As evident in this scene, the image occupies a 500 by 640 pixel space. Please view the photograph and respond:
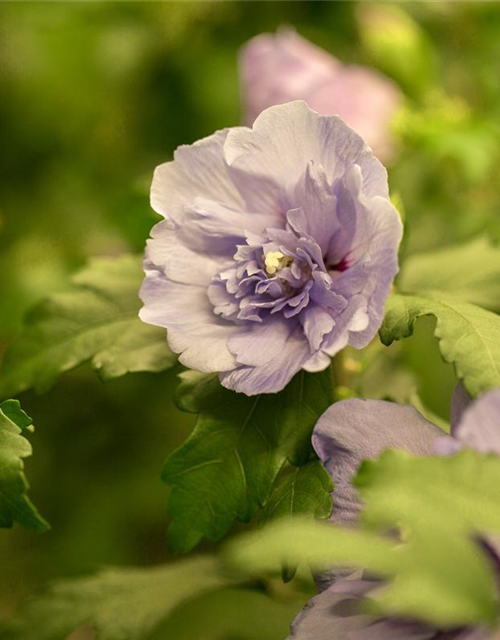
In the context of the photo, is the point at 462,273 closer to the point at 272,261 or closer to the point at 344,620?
the point at 272,261

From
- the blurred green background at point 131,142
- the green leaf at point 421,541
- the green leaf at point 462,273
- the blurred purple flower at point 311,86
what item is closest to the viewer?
the green leaf at point 421,541

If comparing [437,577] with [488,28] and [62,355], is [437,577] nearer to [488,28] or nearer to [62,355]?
[62,355]

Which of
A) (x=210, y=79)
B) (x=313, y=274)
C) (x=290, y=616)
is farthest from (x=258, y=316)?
(x=210, y=79)

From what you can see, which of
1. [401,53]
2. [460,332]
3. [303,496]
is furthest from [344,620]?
[401,53]

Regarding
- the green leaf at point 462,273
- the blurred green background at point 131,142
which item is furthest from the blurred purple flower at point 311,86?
the green leaf at point 462,273

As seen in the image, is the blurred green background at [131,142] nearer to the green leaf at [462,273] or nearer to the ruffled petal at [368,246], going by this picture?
the green leaf at [462,273]

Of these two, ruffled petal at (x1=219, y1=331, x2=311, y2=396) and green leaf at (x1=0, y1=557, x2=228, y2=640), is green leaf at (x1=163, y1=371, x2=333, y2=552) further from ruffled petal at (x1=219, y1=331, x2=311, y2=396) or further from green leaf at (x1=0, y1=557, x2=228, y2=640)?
green leaf at (x1=0, y1=557, x2=228, y2=640)

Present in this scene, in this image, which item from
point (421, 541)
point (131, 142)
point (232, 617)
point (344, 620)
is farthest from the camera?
point (131, 142)
